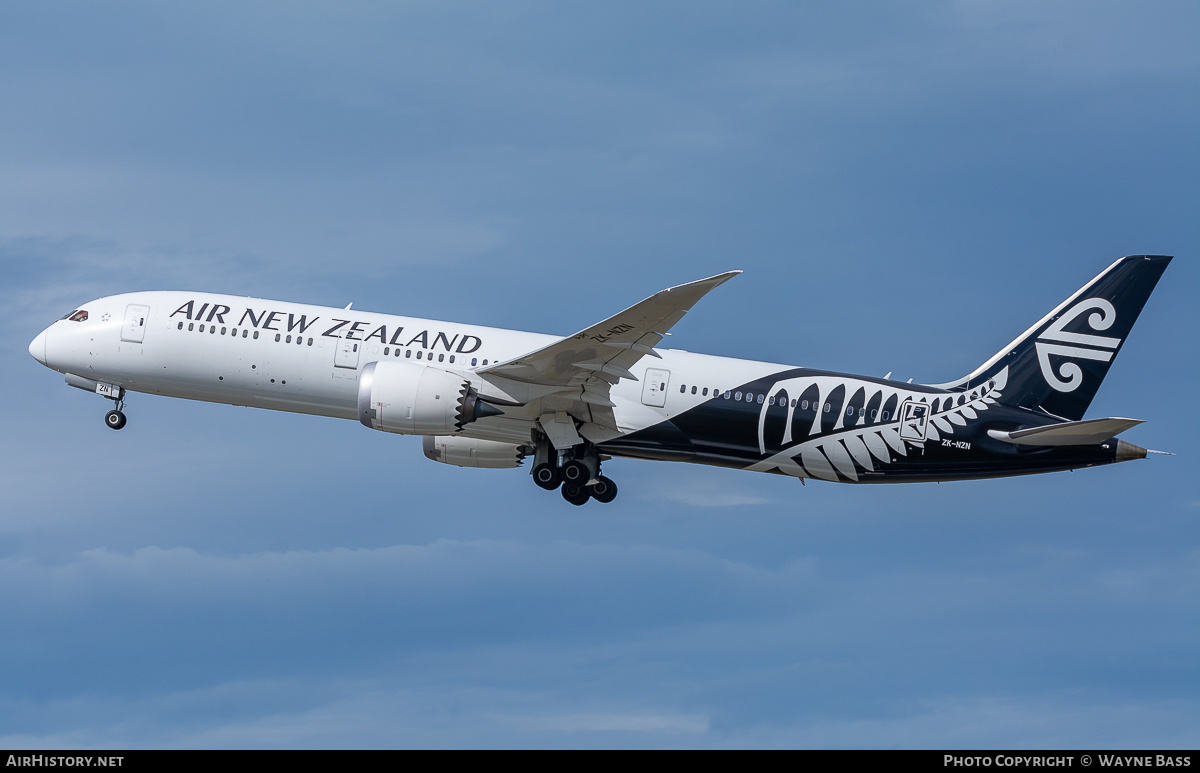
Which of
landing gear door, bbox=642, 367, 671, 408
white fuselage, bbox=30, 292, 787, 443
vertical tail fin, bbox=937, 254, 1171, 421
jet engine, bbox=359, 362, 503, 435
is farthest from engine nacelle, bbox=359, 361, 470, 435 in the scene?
vertical tail fin, bbox=937, 254, 1171, 421

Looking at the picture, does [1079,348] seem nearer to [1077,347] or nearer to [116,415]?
[1077,347]

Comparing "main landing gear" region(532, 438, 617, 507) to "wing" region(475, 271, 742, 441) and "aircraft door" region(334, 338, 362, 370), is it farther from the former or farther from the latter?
"aircraft door" region(334, 338, 362, 370)

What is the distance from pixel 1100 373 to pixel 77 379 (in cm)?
2899

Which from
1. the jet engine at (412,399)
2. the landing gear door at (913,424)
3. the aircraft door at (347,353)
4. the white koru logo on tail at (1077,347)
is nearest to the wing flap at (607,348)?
the jet engine at (412,399)

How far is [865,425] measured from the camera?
31.4 metres

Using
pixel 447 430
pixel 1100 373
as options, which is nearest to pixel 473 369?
pixel 447 430

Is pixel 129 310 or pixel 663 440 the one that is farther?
pixel 129 310

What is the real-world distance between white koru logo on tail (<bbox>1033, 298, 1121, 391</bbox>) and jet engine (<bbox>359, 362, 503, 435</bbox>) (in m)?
15.5

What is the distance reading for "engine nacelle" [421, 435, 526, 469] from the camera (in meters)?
34.7

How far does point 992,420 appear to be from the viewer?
31281 millimetres

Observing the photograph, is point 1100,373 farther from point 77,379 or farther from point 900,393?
point 77,379

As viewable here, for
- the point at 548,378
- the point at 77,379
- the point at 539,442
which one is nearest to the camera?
the point at 548,378

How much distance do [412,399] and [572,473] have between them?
507cm

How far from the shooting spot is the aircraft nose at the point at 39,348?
3491 centimetres
